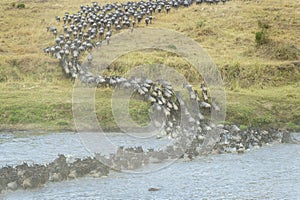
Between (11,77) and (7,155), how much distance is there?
910 centimetres

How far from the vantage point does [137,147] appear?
19.5 meters

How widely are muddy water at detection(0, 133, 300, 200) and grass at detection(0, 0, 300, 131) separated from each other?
2293 millimetres

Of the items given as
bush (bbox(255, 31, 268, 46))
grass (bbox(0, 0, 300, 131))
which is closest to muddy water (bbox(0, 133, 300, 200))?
grass (bbox(0, 0, 300, 131))

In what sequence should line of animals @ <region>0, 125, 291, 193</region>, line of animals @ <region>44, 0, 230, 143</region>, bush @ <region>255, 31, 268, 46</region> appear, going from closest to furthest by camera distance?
line of animals @ <region>0, 125, 291, 193</region>
line of animals @ <region>44, 0, 230, 143</region>
bush @ <region>255, 31, 268, 46</region>

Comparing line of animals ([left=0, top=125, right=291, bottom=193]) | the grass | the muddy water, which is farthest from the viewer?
the grass

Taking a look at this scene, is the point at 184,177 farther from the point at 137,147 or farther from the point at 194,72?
the point at 194,72

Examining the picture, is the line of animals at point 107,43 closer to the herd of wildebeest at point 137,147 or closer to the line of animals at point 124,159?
the herd of wildebeest at point 137,147

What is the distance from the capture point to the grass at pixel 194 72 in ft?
76.3

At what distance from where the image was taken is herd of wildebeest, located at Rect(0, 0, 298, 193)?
53.9ft

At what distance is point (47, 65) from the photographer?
28.3 metres

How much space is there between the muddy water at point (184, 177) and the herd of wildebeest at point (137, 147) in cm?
38

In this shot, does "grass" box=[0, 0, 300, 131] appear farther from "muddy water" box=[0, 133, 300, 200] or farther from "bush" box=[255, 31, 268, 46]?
"muddy water" box=[0, 133, 300, 200]

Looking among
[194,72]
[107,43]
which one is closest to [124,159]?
[194,72]

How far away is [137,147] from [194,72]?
909 cm
